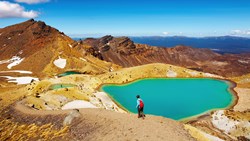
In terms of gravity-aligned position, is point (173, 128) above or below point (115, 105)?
above

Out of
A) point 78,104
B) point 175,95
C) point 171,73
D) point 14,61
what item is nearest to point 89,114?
point 78,104

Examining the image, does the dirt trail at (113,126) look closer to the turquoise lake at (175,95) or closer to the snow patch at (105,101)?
the snow patch at (105,101)

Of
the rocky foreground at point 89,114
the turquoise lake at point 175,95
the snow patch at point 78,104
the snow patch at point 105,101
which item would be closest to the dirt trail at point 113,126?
the rocky foreground at point 89,114

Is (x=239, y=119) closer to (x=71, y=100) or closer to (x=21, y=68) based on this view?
(x=71, y=100)

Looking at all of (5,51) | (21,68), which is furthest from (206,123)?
(5,51)

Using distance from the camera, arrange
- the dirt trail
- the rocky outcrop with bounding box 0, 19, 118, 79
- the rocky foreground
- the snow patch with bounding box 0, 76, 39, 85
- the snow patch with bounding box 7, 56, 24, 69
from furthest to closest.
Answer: the snow patch with bounding box 7, 56, 24, 69, the rocky outcrop with bounding box 0, 19, 118, 79, the snow patch with bounding box 0, 76, 39, 85, the rocky foreground, the dirt trail

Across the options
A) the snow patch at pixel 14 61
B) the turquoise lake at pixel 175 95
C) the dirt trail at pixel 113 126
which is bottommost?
the snow patch at pixel 14 61

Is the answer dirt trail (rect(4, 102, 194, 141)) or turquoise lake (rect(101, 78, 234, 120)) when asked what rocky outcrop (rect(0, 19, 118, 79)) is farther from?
dirt trail (rect(4, 102, 194, 141))

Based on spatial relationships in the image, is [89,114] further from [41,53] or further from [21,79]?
[41,53]

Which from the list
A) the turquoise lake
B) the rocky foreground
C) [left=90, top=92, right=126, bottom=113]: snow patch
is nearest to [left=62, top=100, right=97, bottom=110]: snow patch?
the rocky foreground
